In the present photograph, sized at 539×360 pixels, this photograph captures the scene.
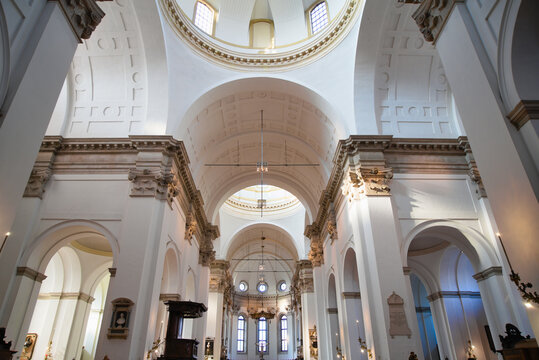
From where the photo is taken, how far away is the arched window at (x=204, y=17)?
1545cm

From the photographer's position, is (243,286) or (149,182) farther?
(243,286)

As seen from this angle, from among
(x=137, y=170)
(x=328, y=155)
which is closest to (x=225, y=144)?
(x=328, y=155)

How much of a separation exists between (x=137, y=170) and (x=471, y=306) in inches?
543

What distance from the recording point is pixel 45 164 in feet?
39.0

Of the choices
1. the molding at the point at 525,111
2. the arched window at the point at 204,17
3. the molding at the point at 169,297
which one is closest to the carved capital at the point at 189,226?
the molding at the point at 169,297

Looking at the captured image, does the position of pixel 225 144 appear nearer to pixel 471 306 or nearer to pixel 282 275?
pixel 471 306

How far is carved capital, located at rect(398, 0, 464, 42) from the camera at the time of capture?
6035mm

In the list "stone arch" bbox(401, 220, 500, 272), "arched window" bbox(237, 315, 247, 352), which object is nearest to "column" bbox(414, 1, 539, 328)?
"stone arch" bbox(401, 220, 500, 272)

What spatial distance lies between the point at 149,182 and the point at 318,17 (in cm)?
1072

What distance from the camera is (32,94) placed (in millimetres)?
4895

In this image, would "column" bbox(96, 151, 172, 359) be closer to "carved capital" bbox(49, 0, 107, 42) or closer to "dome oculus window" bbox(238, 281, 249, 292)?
"carved capital" bbox(49, 0, 107, 42)

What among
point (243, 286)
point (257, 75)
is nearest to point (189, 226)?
point (257, 75)

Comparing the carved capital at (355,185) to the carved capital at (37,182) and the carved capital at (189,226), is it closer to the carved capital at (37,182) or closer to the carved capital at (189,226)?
the carved capital at (189,226)

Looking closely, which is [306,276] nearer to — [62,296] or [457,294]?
[457,294]
